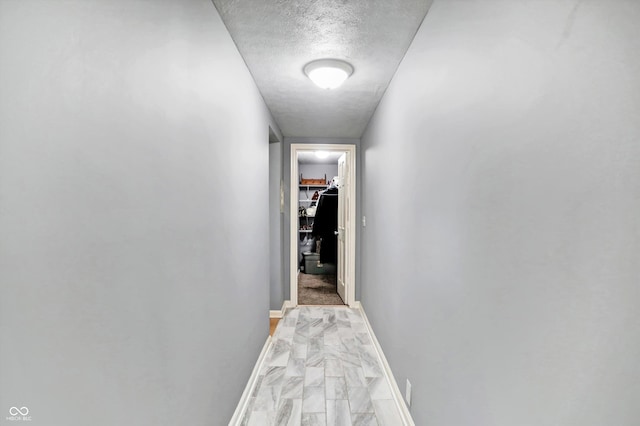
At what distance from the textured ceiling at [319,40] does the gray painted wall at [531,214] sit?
0.86ft

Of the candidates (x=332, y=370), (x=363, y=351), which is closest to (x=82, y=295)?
(x=332, y=370)

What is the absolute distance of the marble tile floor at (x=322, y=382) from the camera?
1960mm

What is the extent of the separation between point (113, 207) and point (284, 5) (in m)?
1.32

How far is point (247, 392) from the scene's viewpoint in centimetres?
211

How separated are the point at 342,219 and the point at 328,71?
258cm

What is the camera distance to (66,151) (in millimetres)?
650

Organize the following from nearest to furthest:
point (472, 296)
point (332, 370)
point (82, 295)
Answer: point (82, 295) → point (472, 296) → point (332, 370)

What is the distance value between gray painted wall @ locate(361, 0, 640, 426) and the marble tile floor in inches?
24.0

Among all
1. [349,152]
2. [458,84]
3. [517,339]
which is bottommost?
[517,339]

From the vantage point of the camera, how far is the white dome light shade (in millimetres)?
2078

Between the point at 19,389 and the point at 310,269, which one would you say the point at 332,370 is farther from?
the point at 310,269

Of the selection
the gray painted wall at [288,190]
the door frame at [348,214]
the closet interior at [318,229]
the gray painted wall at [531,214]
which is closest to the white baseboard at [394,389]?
the gray painted wall at [531,214]

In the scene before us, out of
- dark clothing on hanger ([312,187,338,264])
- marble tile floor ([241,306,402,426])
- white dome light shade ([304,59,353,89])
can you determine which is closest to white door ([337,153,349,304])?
dark clothing on hanger ([312,187,338,264])

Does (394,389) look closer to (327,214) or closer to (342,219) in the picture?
(342,219)
